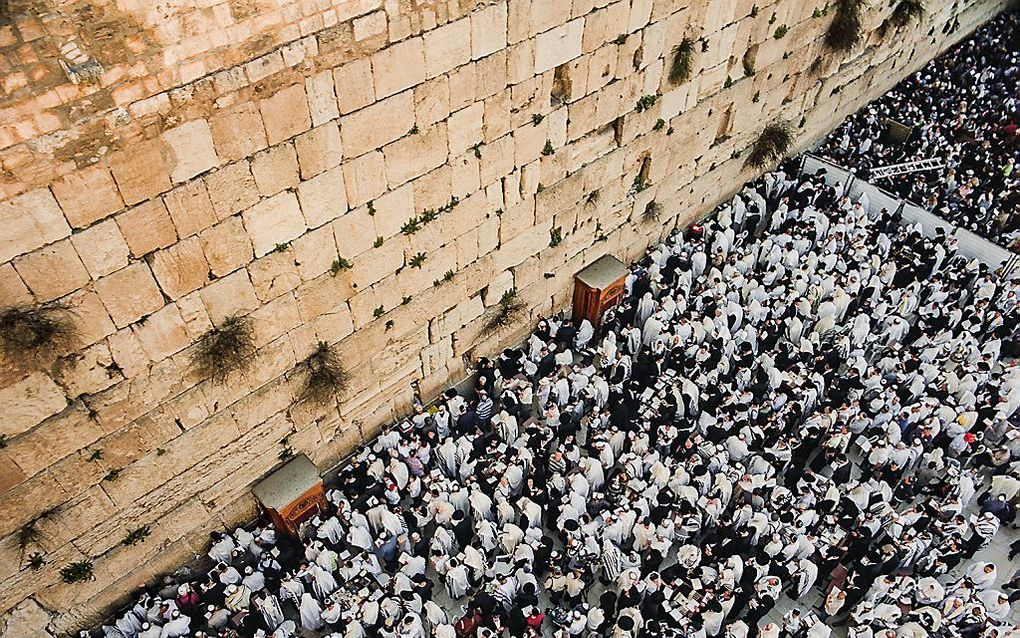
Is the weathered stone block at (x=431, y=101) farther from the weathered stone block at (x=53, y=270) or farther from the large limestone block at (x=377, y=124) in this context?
the weathered stone block at (x=53, y=270)

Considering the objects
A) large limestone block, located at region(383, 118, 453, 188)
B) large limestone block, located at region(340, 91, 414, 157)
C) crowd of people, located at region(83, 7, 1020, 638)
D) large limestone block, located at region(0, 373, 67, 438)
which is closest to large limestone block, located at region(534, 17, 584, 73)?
large limestone block, located at region(383, 118, 453, 188)

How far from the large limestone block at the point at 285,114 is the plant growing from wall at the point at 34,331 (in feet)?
8.92

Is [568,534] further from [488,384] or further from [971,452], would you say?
[971,452]

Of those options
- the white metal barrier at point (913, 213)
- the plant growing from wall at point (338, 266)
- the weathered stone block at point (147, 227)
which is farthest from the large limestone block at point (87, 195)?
the white metal barrier at point (913, 213)

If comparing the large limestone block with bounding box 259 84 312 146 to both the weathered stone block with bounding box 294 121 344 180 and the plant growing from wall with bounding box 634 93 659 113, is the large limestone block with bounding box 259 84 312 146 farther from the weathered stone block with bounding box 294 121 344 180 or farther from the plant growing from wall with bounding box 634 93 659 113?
the plant growing from wall with bounding box 634 93 659 113

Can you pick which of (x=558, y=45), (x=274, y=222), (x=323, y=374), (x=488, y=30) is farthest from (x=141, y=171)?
(x=558, y=45)

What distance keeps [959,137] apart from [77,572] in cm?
Result: 1912

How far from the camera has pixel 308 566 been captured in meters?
9.56

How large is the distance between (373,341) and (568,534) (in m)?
3.88

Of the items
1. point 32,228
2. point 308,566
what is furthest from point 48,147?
point 308,566

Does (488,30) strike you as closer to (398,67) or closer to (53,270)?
(398,67)

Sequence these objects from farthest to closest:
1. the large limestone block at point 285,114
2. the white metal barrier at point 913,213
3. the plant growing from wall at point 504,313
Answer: the white metal barrier at point 913,213, the plant growing from wall at point 504,313, the large limestone block at point 285,114

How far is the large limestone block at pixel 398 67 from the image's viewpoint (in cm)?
803

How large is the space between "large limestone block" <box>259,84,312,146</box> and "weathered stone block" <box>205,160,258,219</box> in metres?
0.44
